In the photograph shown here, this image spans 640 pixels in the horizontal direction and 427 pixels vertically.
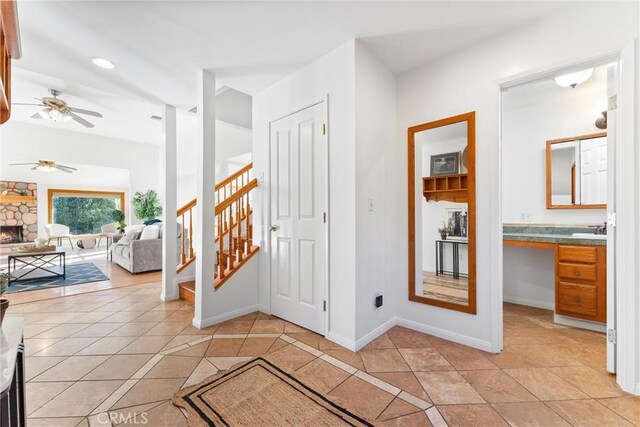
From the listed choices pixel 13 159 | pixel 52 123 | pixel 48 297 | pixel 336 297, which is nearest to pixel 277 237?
pixel 336 297

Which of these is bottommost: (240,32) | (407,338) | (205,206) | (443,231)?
(407,338)

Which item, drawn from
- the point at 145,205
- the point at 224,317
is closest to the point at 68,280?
the point at 145,205

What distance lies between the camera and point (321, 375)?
71.2 inches

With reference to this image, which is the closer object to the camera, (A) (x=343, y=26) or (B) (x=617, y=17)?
(B) (x=617, y=17)

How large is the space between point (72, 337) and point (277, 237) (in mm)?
2005

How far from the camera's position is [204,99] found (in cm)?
268

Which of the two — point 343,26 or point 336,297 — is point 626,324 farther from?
point 343,26

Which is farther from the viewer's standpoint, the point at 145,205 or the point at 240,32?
the point at 145,205

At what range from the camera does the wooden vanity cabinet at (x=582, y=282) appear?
239 cm

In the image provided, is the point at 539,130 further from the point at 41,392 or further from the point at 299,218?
the point at 41,392

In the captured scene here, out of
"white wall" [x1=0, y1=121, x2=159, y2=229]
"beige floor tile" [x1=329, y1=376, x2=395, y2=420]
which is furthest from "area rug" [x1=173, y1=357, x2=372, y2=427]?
"white wall" [x1=0, y1=121, x2=159, y2=229]

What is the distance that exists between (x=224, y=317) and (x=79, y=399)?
126cm

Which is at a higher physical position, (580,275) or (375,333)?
(580,275)

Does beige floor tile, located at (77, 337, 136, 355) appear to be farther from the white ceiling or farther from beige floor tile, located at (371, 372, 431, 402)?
the white ceiling
